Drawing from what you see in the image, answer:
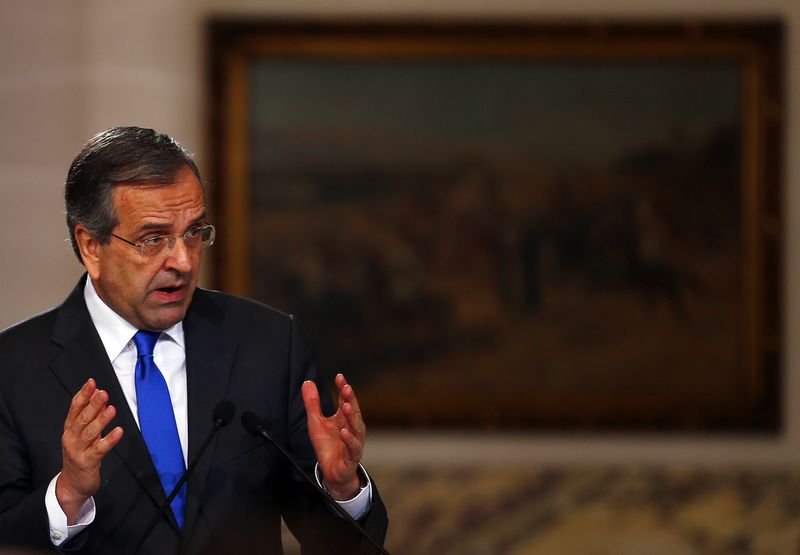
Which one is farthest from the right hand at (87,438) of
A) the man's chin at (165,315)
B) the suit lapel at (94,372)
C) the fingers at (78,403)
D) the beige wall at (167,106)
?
the beige wall at (167,106)

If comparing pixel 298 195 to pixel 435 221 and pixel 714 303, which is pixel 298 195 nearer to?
pixel 435 221

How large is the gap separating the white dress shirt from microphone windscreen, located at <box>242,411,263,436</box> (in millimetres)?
176

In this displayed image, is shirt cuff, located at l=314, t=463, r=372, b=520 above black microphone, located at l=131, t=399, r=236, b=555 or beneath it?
beneath

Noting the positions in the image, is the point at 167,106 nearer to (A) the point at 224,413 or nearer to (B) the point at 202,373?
(B) the point at 202,373

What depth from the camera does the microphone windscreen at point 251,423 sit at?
96.0 inches

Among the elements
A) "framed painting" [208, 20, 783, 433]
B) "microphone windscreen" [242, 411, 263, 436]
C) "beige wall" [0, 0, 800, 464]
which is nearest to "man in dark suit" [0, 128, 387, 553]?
"microphone windscreen" [242, 411, 263, 436]

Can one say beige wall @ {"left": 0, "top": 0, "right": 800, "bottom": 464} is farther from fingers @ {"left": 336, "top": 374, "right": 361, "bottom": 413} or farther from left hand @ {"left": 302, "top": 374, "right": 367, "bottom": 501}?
fingers @ {"left": 336, "top": 374, "right": 361, "bottom": 413}

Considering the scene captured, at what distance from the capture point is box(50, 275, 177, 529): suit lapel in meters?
2.45

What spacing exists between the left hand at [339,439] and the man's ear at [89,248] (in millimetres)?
574

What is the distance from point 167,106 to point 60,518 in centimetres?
404

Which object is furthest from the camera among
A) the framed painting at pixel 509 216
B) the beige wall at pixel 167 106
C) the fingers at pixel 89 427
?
the framed painting at pixel 509 216

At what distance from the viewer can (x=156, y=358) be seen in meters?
2.66

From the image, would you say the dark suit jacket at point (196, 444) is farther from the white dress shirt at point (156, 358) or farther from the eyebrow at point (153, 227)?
the eyebrow at point (153, 227)

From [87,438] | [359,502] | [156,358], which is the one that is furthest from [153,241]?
[359,502]
